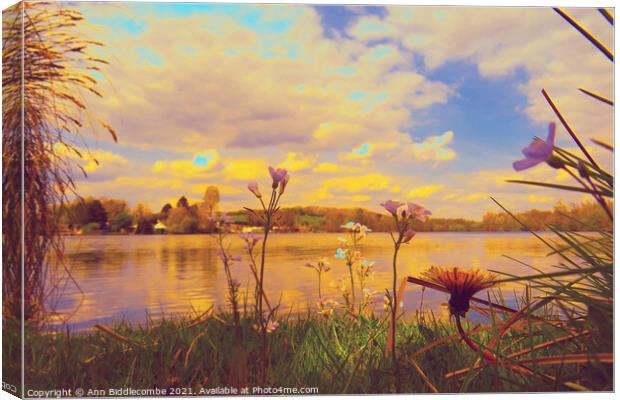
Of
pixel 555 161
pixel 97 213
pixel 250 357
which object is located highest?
pixel 555 161

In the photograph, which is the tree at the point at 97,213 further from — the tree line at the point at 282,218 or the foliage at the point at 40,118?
the foliage at the point at 40,118

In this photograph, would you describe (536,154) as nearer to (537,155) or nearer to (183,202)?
(537,155)

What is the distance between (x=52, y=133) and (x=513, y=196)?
7.92 feet

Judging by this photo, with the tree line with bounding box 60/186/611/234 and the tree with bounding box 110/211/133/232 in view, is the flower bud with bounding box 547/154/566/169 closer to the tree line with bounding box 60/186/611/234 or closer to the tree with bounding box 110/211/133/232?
the tree line with bounding box 60/186/611/234

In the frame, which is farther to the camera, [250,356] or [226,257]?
[250,356]

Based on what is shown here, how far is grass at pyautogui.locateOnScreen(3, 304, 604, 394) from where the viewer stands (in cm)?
256

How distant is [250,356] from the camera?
9.12 ft

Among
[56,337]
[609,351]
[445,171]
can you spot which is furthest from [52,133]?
[609,351]

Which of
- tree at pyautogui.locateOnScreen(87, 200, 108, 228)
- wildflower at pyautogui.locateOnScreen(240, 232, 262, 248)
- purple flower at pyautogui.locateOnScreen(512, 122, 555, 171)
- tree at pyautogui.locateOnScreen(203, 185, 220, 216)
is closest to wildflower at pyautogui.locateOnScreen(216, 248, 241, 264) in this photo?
wildflower at pyautogui.locateOnScreen(240, 232, 262, 248)

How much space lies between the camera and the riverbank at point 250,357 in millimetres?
2553

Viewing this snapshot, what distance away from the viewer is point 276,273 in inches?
115

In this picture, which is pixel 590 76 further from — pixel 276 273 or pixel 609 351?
pixel 276 273

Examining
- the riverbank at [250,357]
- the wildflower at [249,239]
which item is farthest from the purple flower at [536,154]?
the wildflower at [249,239]

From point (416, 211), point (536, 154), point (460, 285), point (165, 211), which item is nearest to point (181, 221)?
point (165, 211)
